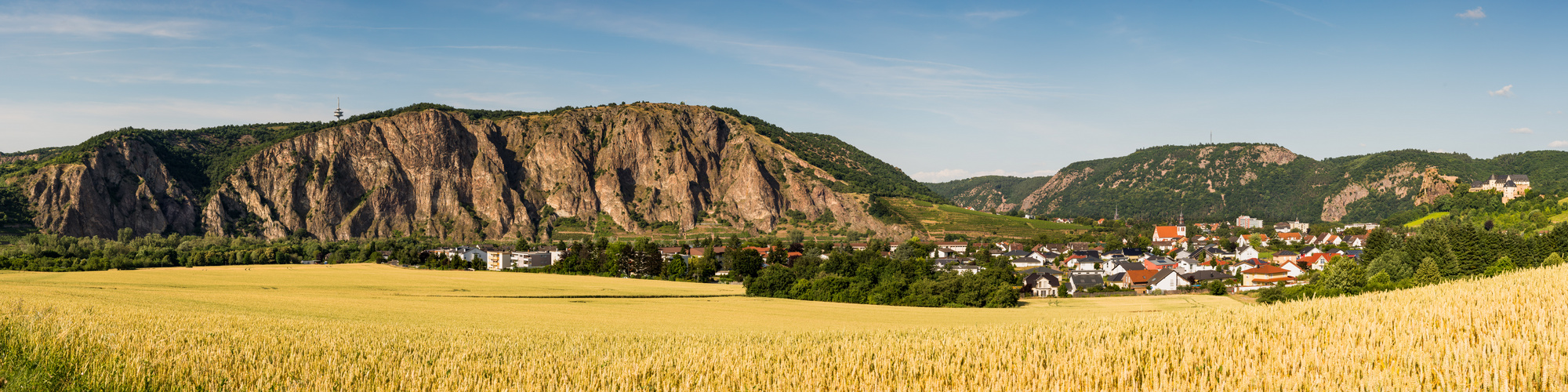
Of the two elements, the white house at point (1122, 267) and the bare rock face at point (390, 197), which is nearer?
the white house at point (1122, 267)

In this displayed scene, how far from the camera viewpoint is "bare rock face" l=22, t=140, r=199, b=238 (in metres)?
141

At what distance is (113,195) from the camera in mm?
156125

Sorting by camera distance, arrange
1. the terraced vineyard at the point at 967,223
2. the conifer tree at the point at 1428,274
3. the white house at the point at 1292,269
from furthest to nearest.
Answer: the terraced vineyard at the point at 967,223, the white house at the point at 1292,269, the conifer tree at the point at 1428,274

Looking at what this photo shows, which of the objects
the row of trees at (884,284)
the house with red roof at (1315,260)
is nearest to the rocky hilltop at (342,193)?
the house with red roof at (1315,260)

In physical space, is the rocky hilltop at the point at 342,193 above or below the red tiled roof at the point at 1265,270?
above

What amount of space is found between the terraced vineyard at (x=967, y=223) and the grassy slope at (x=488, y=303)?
98.3 meters

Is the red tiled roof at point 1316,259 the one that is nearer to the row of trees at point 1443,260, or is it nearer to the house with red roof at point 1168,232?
the row of trees at point 1443,260

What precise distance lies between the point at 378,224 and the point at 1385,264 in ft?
612

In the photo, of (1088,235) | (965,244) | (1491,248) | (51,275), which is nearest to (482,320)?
(51,275)

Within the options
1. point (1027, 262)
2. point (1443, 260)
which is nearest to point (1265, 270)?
point (1443, 260)

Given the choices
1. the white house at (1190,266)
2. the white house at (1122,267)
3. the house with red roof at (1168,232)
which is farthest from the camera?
the house with red roof at (1168,232)

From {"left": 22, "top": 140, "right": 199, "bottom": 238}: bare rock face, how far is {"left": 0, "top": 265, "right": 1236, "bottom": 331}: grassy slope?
92.1m

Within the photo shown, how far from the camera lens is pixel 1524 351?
609 centimetres

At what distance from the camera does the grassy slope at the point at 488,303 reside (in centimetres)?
3209
